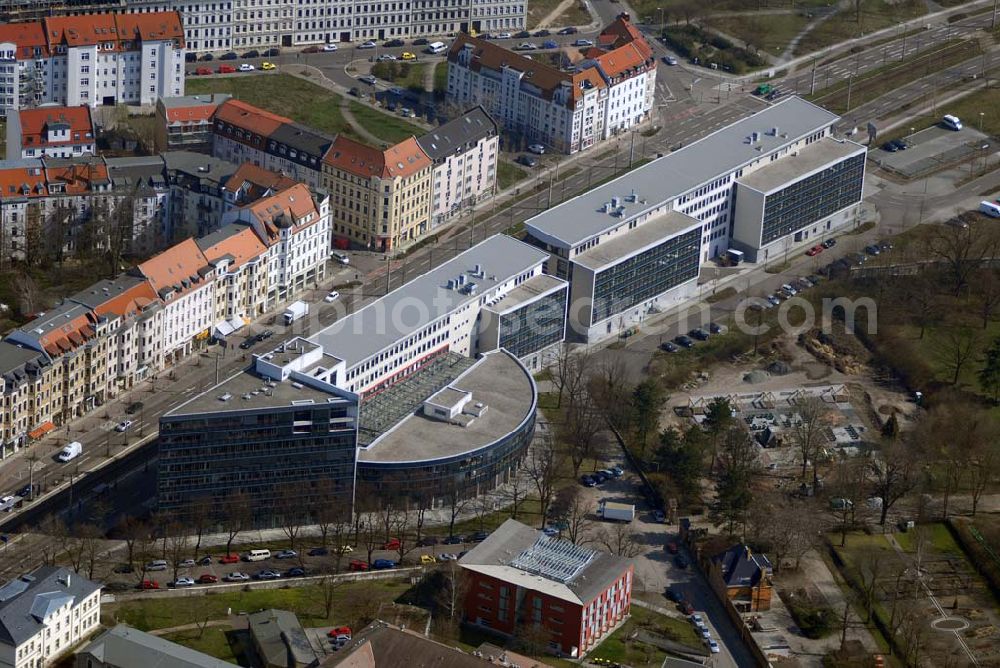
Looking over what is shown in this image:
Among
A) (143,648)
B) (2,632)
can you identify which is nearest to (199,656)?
(143,648)

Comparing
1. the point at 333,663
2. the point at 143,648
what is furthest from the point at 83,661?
the point at 333,663

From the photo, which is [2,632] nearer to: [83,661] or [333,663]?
[83,661]

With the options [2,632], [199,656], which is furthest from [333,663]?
[2,632]

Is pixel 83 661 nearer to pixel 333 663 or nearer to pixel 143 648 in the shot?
pixel 143 648

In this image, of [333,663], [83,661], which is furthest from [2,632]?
[333,663]

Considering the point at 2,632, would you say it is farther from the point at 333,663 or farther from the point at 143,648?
the point at 333,663
